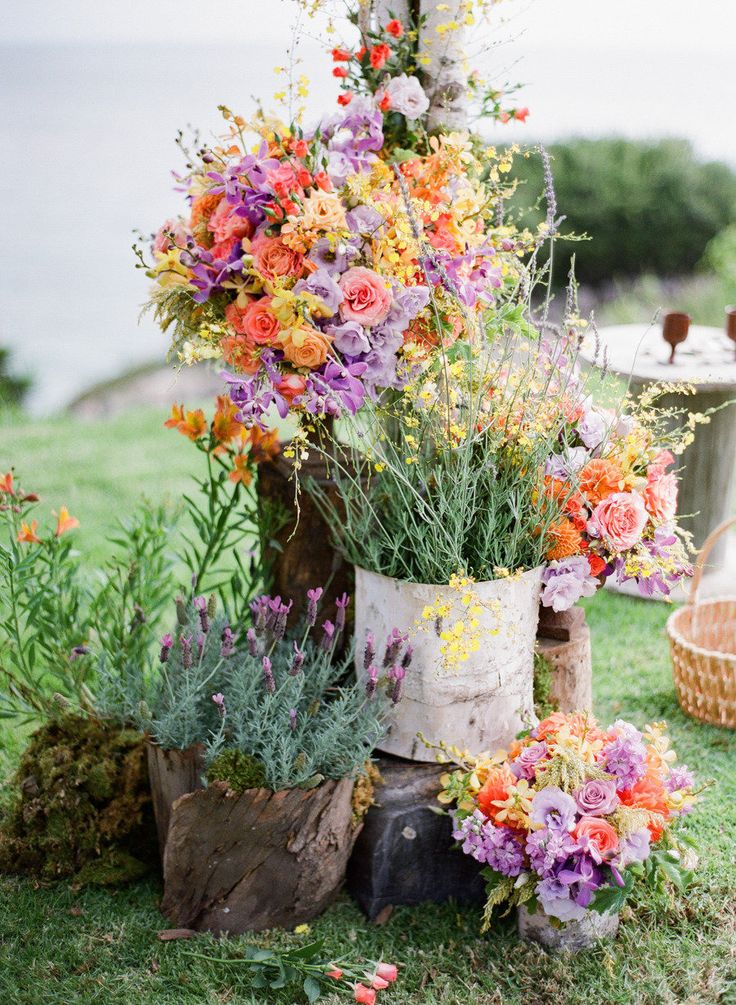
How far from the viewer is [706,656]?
286 centimetres

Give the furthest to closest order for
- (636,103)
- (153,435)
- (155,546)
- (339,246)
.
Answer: (636,103), (153,435), (155,546), (339,246)

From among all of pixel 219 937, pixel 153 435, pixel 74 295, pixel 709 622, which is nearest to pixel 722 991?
pixel 219 937

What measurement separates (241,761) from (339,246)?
3.63 ft

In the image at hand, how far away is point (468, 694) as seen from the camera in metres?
2.26

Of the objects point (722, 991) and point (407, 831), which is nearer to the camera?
point (722, 991)

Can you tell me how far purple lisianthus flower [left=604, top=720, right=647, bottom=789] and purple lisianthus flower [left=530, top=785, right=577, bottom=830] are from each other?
0.14 meters

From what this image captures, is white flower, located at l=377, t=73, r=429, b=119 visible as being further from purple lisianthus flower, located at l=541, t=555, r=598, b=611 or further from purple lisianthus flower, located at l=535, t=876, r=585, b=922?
purple lisianthus flower, located at l=535, t=876, r=585, b=922

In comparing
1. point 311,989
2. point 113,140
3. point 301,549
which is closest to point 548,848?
point 311,989

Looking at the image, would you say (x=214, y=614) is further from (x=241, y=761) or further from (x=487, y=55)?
(x=487, y=55)

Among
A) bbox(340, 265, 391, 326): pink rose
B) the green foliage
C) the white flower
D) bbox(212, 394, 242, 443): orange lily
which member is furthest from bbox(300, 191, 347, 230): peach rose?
the green foliage

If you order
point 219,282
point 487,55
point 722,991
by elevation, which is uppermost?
point 487,55

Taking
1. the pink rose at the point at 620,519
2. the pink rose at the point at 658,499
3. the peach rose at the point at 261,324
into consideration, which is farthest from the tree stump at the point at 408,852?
the peach rose at the point at 261,324

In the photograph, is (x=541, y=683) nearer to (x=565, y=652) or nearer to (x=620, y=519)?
(x=565, y=652)

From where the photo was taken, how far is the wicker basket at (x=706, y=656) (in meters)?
2.87
